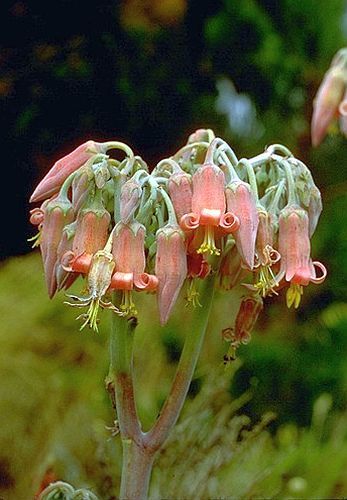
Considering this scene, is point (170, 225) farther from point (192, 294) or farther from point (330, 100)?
point (330, 100)

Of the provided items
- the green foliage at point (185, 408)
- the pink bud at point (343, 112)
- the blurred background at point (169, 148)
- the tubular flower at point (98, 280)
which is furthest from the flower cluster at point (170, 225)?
the blurred background at point (169, 148)

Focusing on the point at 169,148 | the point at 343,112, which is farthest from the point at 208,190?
the point at 169,148

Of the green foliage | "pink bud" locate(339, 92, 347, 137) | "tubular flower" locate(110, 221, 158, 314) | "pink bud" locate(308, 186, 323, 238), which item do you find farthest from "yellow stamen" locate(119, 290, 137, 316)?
"pink bud" locate(339, 92, 347, 137)

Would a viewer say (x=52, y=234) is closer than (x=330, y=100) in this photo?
Yes

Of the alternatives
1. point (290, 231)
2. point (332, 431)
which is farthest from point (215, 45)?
point (290, 231)

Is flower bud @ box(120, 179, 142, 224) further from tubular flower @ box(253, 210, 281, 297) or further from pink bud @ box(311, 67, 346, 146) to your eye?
pink bud @ box(311, 67, 346, 146)

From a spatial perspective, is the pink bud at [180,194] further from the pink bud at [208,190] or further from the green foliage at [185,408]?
the green foliage at [185,408]

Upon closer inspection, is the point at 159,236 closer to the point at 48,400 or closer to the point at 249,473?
the point at 249,473
